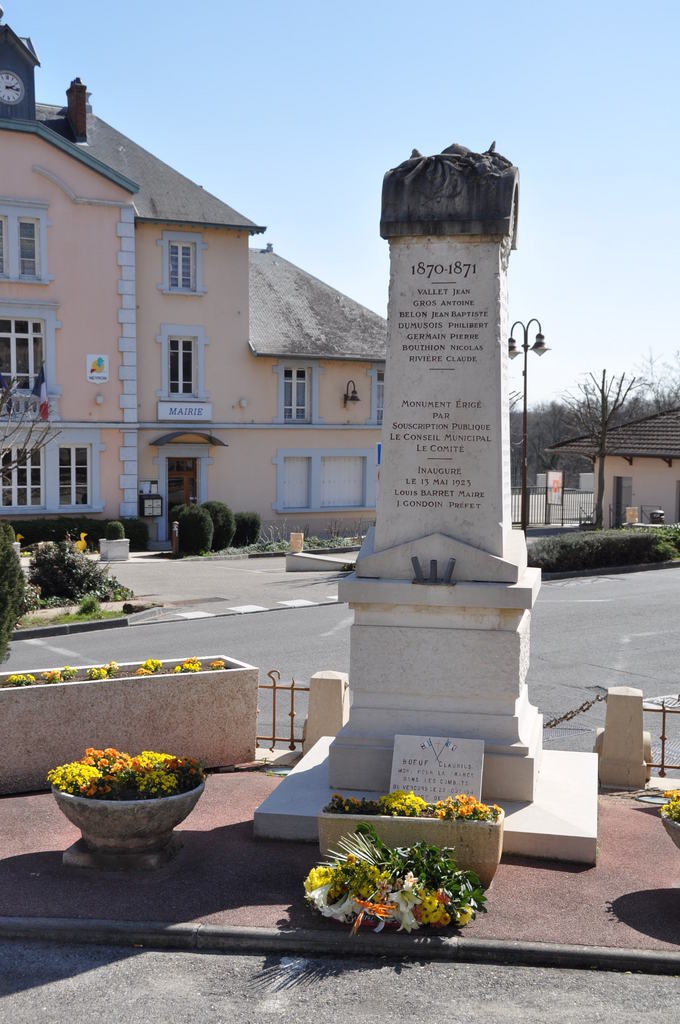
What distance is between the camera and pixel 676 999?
17.6 ft

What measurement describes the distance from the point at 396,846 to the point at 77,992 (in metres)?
2.00

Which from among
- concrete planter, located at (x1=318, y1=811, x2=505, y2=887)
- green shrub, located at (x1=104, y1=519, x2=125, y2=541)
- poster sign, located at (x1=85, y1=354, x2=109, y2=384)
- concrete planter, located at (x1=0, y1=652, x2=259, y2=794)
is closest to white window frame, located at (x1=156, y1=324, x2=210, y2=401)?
poster sign, located at (x1=85, y1=354, x2=109, y2=384)

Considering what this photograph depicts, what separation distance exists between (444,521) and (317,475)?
28980 mm

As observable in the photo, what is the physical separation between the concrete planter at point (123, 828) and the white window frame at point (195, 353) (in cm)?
2772

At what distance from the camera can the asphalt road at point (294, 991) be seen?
5215 mm

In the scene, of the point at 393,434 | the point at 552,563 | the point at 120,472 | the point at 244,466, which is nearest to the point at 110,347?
the point at 120,472

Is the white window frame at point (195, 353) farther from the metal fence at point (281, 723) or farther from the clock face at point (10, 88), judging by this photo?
the metal fence at point (281, 723)

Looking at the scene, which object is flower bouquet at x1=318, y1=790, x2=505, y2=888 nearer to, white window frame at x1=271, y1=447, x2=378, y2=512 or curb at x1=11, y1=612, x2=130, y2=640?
curb at x1=11, y1=612, x2=130, y2=640

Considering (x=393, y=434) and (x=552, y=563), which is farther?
(x=552, y=563)

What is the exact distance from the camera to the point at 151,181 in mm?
34156

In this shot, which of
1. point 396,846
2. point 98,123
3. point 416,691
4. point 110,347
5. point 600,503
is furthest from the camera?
point 600,503

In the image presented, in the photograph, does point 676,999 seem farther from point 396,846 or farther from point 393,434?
point 393,434

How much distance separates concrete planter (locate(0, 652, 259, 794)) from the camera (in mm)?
8656

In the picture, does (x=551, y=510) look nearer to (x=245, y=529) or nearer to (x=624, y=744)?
(x=245, y=529)
